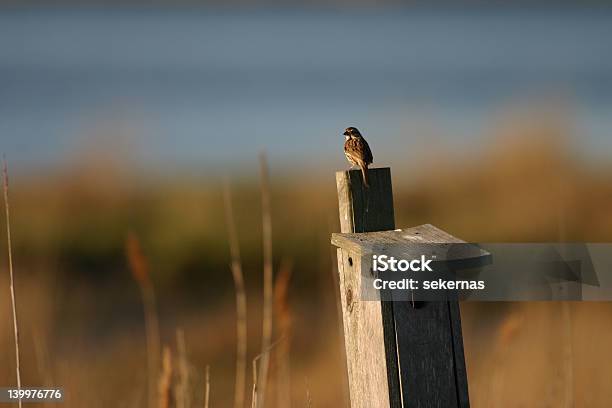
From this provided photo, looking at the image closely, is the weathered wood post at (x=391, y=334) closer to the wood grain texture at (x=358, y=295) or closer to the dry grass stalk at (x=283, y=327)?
the wood grain texture at (x=358, y=295)

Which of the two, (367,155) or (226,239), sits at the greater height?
(367,155)

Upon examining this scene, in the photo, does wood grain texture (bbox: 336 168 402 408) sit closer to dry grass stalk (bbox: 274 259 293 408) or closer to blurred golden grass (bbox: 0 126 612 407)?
dry grass stalk (bbox: 274 259 293 408)

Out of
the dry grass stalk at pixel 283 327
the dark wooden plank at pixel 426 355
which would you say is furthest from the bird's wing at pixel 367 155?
the dark wooden plank at pixel 426 355

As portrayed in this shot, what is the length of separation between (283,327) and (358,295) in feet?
1.73

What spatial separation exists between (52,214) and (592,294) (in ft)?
24.4

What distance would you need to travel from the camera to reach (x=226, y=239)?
358 inches

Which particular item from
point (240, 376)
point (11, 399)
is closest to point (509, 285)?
point (240, 376)

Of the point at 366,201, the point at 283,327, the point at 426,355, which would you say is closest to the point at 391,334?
the point at 426,355

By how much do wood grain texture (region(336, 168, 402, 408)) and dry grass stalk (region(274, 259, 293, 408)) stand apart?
0.30m

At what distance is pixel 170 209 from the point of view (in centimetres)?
982

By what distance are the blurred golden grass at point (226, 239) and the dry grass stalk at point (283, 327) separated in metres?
2.66

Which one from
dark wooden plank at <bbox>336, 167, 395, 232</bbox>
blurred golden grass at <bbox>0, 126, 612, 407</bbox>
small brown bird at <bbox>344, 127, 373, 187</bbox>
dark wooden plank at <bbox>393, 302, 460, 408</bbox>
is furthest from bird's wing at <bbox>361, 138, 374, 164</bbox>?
blurred golden grass at <bbox>0, 126, 612, 407</bbox>

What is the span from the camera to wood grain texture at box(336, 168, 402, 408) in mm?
2139

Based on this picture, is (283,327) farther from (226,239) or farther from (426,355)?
(226,239)
